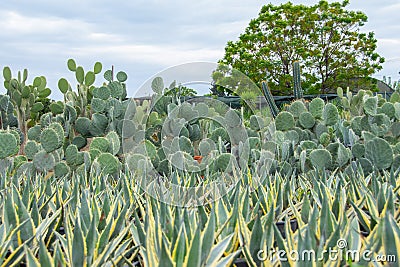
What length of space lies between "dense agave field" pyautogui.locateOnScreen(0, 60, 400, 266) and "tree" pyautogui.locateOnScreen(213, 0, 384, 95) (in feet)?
A: 53.7

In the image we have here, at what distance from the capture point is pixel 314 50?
816 inches

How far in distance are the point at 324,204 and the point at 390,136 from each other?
2138 millimetres

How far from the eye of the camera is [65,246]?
1280 millimetres

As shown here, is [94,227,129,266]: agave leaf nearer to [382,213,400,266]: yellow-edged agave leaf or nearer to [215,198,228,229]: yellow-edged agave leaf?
[215,198,228,229]: yellow-edged agave leaf

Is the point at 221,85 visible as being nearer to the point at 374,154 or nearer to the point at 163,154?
the point at 163,154

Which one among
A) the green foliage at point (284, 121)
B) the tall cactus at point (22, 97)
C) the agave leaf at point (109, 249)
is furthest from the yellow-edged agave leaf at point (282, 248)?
the tall cactus at point (22, 97)

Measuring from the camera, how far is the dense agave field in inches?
46.2

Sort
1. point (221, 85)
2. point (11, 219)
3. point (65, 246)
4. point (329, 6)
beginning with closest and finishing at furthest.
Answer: point (65, 246) < point (11, 219) < point (221, 85) < point (329, 6)

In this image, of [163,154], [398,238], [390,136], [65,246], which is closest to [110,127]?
[163,154]

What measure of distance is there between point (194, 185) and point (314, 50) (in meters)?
19.7

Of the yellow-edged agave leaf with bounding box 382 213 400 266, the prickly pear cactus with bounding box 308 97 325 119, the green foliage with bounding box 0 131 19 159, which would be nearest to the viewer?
the yellow-edged agave leaf with bounding box 382 213 400 266

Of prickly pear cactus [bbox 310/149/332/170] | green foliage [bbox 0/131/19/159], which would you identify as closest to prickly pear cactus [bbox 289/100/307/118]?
prickly pear cactus [bbox 310/149/332/170]

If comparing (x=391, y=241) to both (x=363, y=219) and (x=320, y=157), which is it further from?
(x=320, y=157)

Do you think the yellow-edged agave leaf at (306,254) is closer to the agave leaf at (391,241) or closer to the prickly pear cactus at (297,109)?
the agave leaf at (391,241)
